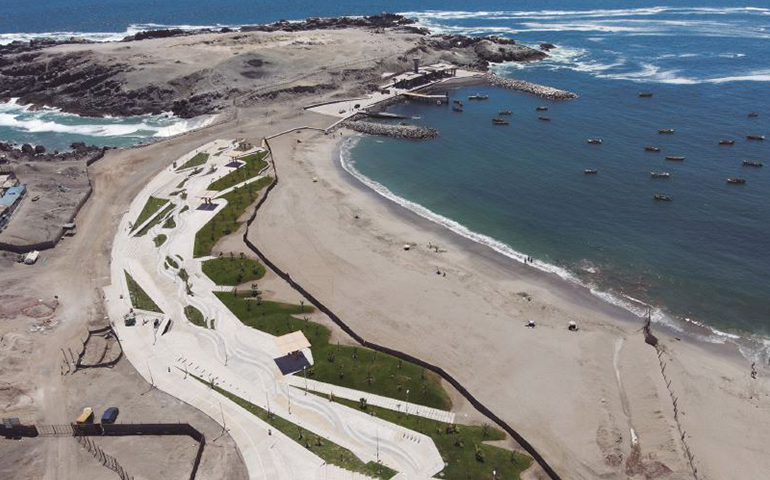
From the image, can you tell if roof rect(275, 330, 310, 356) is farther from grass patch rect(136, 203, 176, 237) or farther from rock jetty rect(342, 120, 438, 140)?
rock jetty rect(342, 120, 438, 140)

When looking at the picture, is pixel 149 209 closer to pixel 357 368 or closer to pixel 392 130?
pixel 357 368

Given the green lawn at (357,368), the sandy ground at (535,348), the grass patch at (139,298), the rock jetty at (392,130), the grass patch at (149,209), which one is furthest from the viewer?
the rock jetty at (392,130)

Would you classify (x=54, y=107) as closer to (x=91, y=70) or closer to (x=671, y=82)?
(x=91, y=70)

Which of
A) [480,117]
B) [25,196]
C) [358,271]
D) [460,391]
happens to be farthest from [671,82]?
[25,196]

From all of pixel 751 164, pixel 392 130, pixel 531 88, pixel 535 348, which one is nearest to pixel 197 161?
pixel 392 130

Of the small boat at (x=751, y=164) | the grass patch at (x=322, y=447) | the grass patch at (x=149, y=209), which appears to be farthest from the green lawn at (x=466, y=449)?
the small boat at (x=751, y=164)

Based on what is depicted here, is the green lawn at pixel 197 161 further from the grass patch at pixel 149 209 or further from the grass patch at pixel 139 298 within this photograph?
the grass patch at pixel 139 298

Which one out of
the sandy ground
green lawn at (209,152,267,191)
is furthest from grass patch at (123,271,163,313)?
green lawn at (209,152,267,191)
